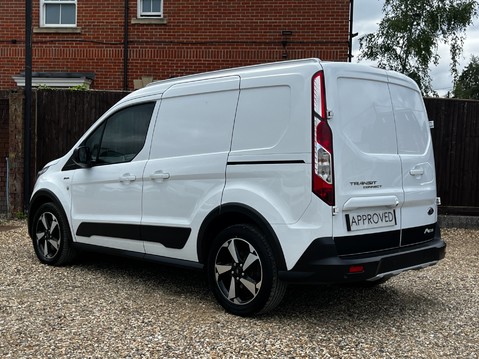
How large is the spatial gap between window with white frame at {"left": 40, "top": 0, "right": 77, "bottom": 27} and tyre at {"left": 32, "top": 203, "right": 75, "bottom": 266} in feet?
26.4

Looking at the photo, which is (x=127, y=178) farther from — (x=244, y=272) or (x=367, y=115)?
(x=367, y=115)

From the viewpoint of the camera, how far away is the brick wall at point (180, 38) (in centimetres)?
1230

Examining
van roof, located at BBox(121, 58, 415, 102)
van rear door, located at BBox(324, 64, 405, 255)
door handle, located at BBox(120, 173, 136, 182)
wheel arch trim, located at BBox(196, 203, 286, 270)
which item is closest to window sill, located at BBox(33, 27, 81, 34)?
van roof, located at BBox(121, 58, 415, 102)

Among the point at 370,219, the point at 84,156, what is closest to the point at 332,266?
the point at 370,219

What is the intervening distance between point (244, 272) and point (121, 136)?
2077 millimetres

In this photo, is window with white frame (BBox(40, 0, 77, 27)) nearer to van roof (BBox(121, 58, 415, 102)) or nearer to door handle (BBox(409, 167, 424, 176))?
van roof (BBox(121, 58, 415, 102))

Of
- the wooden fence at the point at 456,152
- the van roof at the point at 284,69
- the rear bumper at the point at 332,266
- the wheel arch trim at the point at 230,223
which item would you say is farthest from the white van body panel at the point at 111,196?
the wooden fence at the point at 456,152

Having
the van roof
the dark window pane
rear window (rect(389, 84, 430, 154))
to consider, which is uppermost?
the dark window pane

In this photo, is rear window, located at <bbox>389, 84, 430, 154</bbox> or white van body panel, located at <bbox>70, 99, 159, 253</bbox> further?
white van body panel, located at <bbox>70, 99, 159, 253</bbox>

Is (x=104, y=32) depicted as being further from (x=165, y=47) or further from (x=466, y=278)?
(x=466, y=278)

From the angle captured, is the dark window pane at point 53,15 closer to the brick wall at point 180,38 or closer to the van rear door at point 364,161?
the brick wall at point 180,38

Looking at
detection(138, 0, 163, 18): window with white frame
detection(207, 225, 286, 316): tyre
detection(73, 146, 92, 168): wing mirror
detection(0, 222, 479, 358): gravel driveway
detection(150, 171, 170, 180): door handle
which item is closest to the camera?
detection(0, 222, 479, 358): gravel driveway

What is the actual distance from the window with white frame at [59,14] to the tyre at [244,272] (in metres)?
10.3

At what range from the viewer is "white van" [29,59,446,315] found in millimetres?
3887
